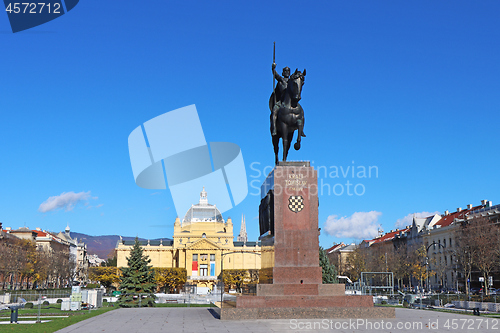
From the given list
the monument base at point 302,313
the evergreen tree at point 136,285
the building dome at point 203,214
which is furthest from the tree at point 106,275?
the monument base at point 302,313

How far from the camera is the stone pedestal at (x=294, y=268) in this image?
18828 mm

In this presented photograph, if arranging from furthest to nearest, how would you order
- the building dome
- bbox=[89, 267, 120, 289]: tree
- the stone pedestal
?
1. the building dome
2. bbox=[89, 267, 120, 289]: tree
3. the stone pedestal

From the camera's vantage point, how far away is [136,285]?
45531mm

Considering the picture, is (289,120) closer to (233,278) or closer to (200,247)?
(233,278)

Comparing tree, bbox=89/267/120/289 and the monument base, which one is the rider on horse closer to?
the monument base

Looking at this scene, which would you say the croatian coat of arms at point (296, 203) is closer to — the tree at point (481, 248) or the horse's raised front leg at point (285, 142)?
the horse's raised front leg at point (285, 142)

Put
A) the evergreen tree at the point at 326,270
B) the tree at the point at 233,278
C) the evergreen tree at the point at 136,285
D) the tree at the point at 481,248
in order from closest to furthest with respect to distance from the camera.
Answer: the evergreen tree at the point at 136,285, the evergreen tree at the point at 326,270, the tree at the point at 481,248, the tree at the point at 233,278

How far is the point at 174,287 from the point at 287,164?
85.0 m

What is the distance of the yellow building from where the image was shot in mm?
118312

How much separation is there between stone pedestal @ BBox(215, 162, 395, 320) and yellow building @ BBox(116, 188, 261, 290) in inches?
3770

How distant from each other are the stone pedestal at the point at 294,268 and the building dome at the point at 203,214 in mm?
106065

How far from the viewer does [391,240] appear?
398 feet

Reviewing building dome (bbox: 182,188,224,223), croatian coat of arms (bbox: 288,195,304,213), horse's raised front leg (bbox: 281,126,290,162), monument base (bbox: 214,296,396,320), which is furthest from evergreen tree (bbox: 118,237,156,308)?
building dome (bbox: 182,188,224,223)

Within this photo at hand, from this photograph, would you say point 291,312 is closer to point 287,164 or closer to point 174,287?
point 287,164
